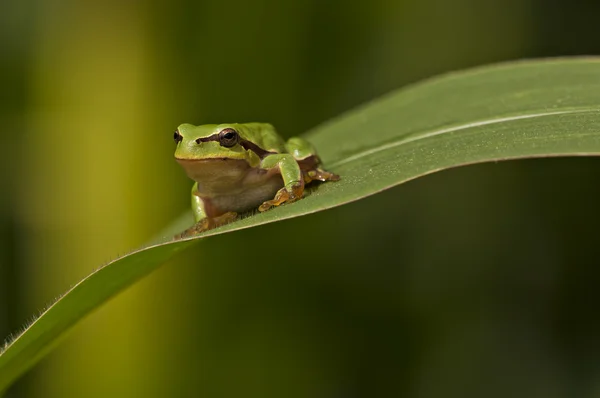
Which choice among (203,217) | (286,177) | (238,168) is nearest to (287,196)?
(286,177)

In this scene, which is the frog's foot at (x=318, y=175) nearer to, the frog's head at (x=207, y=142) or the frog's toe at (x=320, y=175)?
the frog's toe at (x=320, y=175)

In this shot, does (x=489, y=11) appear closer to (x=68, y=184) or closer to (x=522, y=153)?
(x=68, y=184)

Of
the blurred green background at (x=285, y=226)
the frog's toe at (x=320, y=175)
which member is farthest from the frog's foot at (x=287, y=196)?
the blurred green background at (x=285, y=226)

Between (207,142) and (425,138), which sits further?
(207,142)

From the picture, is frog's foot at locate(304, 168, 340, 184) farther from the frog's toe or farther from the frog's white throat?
the frog's white throat

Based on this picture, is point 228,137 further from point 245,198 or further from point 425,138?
point 425,138

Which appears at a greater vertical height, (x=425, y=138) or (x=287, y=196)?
(x=425, y=138)
